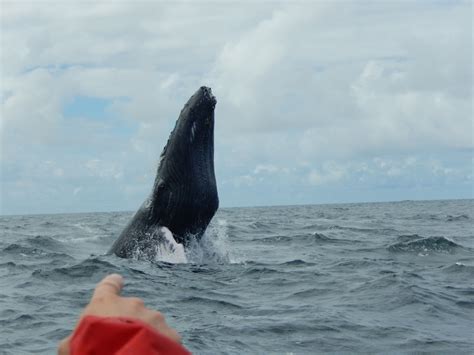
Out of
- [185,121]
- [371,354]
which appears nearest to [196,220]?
[185,121]

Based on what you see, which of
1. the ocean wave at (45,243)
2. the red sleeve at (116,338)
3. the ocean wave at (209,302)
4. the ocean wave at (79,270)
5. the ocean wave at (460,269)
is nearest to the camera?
the red sleeve at (116,338)

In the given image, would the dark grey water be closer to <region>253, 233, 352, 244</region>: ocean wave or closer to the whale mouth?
the whale mouth

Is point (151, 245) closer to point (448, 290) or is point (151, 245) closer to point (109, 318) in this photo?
point (448, 290)

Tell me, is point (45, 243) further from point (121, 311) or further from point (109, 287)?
point (121, 311)

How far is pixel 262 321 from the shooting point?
838 centimetres

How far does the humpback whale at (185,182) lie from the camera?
36.3 feet

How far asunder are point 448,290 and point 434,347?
11.9 ft

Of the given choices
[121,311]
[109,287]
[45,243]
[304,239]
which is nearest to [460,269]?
[304,239]

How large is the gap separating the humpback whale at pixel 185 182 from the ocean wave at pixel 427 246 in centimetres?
725

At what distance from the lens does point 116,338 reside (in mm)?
2021

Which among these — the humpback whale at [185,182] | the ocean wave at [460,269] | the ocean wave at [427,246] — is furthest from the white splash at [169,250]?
the ocean wave at [427,246]

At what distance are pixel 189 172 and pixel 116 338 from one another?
356 inches

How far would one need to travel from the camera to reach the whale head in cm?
1106

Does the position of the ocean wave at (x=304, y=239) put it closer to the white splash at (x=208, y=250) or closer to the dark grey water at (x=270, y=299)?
the dark grey water at (x=270, y=299)
